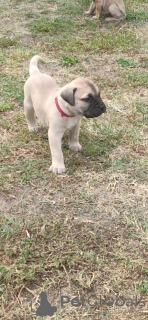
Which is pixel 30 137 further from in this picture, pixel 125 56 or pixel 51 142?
pixel 125 56

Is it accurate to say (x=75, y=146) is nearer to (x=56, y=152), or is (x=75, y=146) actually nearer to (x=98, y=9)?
(x=56, y=152)

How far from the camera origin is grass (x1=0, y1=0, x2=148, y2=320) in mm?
3217

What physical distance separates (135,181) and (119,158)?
47 centimetres

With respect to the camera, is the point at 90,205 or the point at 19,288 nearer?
the point at 19,288

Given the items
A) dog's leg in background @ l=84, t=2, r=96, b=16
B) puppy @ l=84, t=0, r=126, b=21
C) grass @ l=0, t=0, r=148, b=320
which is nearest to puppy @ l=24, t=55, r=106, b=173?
grass @ l=0, t=0, r=148, b=320

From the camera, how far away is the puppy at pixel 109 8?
352 inches

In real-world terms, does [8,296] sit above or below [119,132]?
below

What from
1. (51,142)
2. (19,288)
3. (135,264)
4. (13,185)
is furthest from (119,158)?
(19,288)

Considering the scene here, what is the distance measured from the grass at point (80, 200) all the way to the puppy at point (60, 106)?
0.26 metres

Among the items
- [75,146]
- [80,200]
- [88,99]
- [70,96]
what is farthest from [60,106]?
[80,200]

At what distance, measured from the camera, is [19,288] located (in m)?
3.20

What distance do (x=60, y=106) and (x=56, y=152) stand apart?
1.64ft

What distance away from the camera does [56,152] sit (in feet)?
14.6

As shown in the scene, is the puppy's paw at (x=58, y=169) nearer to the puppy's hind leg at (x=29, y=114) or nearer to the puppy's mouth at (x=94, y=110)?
the puppy's mouth at (x=94, y=110)
